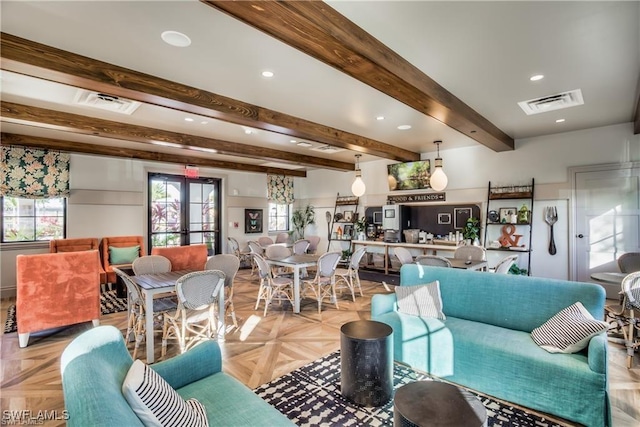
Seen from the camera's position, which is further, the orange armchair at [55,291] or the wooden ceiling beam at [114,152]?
the wooden ceiling beam at [114,152]

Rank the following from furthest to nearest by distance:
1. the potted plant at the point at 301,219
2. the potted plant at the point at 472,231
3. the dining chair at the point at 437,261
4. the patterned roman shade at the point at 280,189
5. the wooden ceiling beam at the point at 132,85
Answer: the potted plant at the point at 301,219 → the patterned roman shade at the point at 280,189 → the potted plant at the point at 472,231 → the dining chair at the point at 437,261 → the wooden ceiling beam at the point at 132,85

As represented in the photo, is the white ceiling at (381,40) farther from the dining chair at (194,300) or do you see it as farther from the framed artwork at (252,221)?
the framed artwork at (252,221)

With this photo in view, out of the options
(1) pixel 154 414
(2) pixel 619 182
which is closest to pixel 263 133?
(1) pixel 154 414

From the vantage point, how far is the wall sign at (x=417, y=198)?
718 centimetres

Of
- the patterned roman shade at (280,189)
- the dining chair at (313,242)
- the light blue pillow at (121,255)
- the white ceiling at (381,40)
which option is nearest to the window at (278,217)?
the patterned roman shade at (280,189)

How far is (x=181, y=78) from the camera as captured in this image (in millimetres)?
3326

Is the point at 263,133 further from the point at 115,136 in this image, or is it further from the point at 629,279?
the point at 629,279

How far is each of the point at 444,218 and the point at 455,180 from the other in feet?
3.03

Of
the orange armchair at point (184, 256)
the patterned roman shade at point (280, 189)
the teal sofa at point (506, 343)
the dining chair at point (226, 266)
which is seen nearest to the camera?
the teal sofa at point (506, 343)

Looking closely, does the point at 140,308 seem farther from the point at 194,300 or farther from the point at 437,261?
the point at 437,261

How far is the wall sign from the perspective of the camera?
7.18 meters

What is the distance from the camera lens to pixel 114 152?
6426mm

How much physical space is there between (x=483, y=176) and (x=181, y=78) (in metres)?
5.84

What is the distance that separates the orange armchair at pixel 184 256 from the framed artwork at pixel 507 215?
18.5 feet
